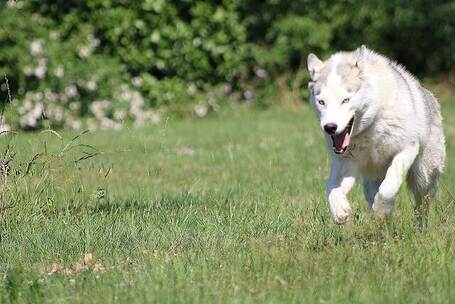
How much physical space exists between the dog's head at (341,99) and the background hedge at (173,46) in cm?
744

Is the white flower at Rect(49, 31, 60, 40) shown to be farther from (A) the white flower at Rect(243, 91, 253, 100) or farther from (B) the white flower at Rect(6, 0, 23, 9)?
(A) the white flower at Rect(243, 91, 253, 100)

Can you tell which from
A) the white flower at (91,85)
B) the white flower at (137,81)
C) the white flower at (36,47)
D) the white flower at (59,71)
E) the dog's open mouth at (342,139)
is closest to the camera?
the dog's open mouth at (342,139)

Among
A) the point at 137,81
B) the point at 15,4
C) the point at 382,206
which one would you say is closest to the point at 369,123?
the point at 382,206

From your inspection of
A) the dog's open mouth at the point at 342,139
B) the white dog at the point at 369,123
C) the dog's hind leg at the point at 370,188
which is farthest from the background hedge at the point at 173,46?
the dog's open mouth at the point at 342,139

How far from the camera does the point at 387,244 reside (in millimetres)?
5457

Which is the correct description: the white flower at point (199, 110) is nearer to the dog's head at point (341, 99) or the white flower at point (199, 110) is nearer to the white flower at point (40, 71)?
the white flower at point (40, 71)

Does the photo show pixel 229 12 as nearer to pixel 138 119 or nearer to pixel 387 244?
pixel 138 119

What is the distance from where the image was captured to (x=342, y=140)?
6402 millimetres

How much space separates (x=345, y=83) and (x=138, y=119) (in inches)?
348

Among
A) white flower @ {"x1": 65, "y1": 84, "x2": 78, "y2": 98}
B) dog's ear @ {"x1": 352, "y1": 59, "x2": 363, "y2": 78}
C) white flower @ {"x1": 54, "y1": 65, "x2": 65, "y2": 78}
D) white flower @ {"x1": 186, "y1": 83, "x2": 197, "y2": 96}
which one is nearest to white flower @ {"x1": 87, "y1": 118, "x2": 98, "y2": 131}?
white flower @ {"x1": 65, "y1": 84, "x2": 78, "y2": 98}

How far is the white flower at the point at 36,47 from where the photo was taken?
1413cm

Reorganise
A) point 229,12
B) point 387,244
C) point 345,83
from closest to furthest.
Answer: point 387,244, point 345,83, point 229,12

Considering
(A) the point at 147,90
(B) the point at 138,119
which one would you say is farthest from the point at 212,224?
(A) the point at 147,90

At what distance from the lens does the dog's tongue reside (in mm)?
6387
